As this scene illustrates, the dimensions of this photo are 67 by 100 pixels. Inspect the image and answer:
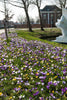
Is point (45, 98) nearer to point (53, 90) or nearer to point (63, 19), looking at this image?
point (53, 90)

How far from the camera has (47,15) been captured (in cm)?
5828

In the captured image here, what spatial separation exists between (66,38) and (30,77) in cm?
893

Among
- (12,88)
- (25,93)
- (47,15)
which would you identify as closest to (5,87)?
(12,88)

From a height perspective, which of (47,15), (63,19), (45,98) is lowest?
(45,98)

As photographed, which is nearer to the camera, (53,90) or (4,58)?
(53,90)

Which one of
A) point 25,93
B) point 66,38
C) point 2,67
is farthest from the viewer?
point 66,38

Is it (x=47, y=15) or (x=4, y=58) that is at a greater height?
(x=47, y=15)

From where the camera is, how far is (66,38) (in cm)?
1179

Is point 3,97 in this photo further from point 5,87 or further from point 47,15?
point 47,15

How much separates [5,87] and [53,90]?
1.36 metres

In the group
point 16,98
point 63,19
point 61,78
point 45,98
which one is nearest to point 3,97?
point 16,98

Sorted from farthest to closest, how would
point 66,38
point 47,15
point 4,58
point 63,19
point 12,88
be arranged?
point 47,15 → point 66,38 → point 63,19 → point 4,58 → point 12,88

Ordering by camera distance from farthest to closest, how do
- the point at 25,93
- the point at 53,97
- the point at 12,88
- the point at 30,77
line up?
the point at 30,77, the point at 12,88, the point at 25,93, the point at 53,97

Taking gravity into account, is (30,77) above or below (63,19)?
below
